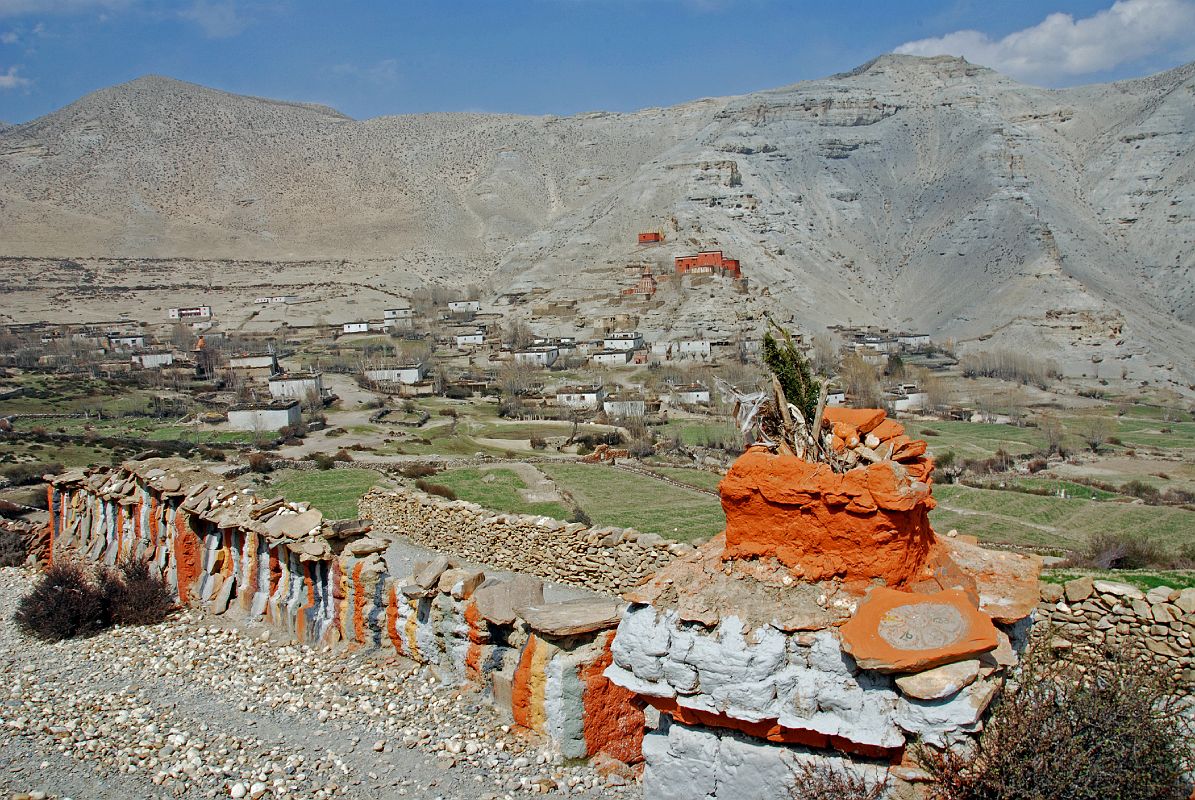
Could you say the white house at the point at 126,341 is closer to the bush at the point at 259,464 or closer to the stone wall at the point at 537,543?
the bush at the point at 259,464

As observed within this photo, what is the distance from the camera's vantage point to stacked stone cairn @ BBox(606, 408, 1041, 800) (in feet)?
15.0

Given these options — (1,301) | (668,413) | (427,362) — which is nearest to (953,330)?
(668,413)

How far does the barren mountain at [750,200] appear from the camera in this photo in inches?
3511

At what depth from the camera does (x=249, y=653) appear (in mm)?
9234

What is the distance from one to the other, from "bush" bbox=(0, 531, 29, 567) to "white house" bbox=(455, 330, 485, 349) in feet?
216

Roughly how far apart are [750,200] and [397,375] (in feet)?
220

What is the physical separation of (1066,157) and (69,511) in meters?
143

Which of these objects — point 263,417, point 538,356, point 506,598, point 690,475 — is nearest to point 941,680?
point 506,598

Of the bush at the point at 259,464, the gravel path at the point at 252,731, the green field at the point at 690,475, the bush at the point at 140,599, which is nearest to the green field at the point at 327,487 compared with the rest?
the bush at the point at 259,464

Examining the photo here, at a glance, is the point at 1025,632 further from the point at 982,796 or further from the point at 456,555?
the point at 456,555

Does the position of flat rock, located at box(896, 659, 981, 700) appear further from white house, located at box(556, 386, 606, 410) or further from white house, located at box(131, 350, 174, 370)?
white house, located at box(131, 350, 174, 370)

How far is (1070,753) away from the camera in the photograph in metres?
4.34

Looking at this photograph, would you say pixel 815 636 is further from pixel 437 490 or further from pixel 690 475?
pixel 690 475

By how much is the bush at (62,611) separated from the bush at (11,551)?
5883mm
